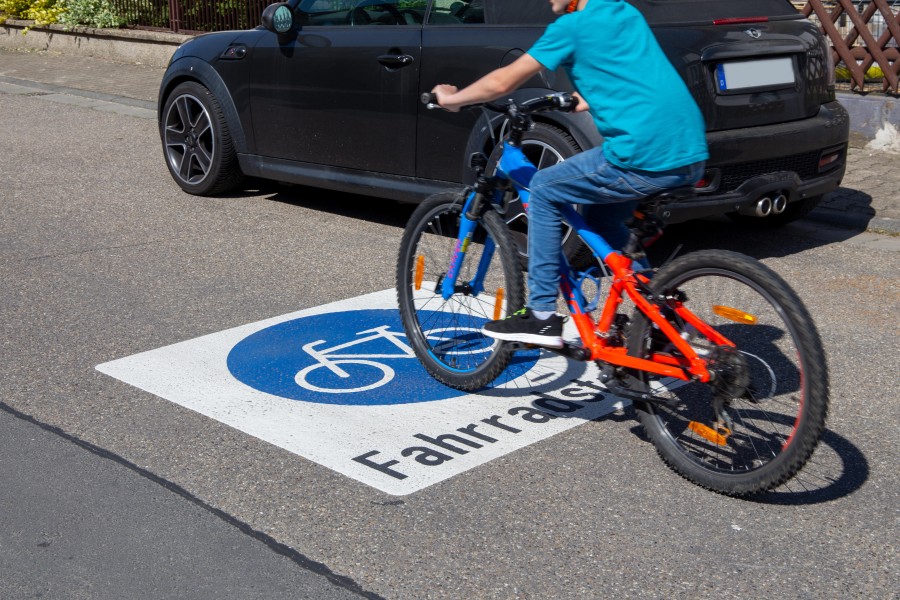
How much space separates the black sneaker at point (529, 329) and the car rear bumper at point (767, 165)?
201cm

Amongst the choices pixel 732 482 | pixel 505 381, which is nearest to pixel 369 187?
pixel 505 381

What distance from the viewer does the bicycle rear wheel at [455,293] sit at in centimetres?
464

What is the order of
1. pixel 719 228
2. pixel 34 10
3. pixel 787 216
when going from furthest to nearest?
pixel 34 10
pixel 719 228
pixel 787 216

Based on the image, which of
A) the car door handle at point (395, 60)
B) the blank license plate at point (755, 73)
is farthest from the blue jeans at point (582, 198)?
the car door handle at point (395, 60)

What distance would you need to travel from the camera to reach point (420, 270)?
5031 millimetres

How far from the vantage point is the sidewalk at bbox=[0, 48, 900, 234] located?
7906 millimetres

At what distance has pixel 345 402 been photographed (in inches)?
188

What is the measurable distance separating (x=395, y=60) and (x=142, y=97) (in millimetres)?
7681

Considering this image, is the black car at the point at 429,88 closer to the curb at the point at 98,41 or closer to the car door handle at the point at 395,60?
the car door handle at the point at 395,60

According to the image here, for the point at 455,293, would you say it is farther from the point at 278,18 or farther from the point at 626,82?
the point at 278,18

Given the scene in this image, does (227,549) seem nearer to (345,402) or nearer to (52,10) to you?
(345,402)

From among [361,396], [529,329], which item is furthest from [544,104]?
[361,396]

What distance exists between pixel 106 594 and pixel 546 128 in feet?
12.5

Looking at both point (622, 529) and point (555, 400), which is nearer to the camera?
point (622, 529)
